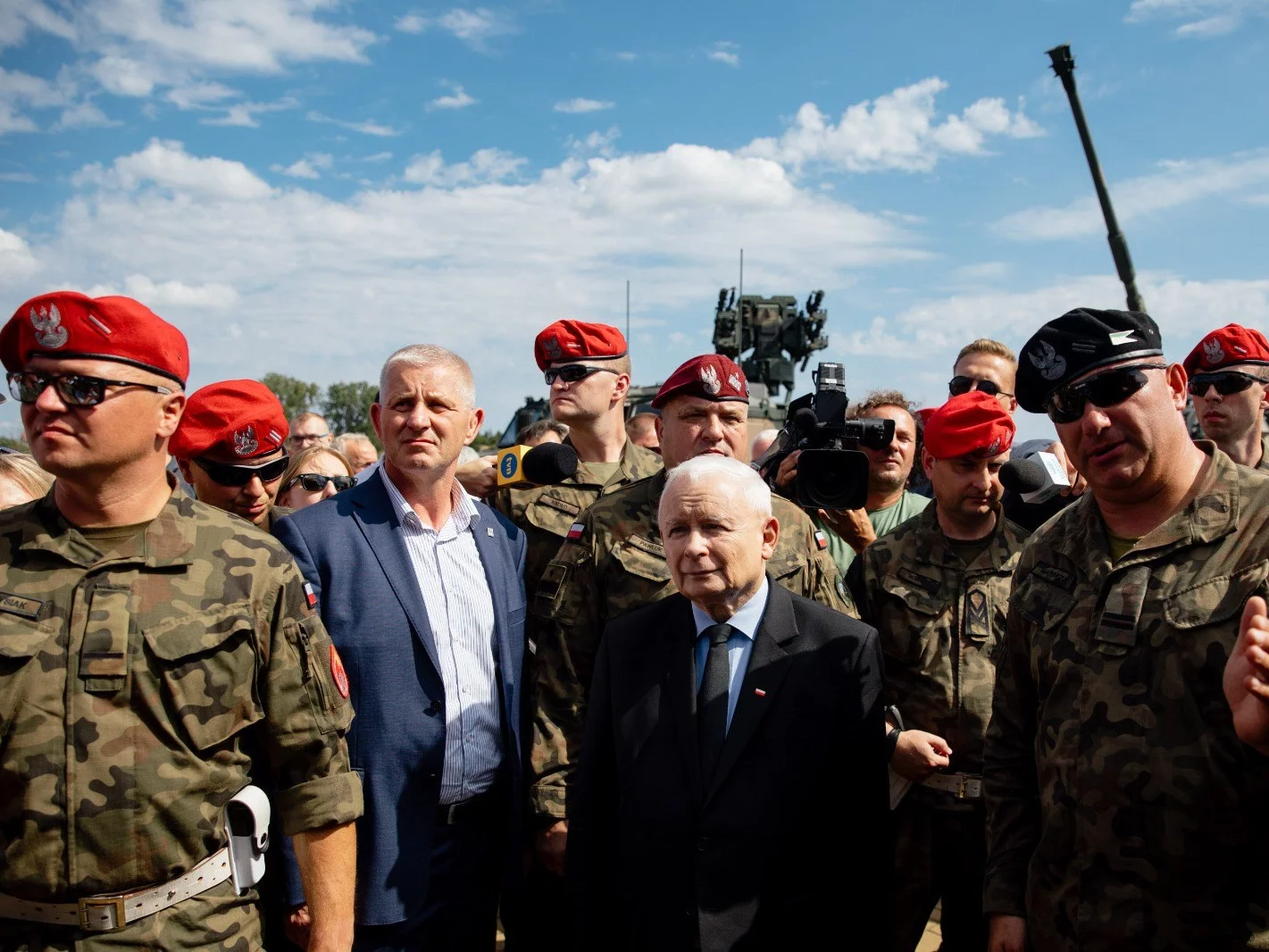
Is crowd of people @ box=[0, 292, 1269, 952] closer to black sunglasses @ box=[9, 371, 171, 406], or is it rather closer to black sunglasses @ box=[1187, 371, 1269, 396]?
black sunglasses @ box=[9, 371, 171, 406]

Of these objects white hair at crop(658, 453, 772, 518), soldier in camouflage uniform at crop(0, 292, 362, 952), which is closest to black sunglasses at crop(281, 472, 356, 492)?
soldier in camouflage uniform at crop(0, 292, 362, 952)

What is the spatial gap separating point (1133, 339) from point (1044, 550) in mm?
579

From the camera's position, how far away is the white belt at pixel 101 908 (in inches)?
80.2

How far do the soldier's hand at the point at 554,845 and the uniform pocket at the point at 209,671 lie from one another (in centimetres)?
114

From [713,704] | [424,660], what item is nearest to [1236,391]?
[713,704]

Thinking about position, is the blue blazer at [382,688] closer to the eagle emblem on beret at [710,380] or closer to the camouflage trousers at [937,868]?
the eagle emblem on beret at [710,380]

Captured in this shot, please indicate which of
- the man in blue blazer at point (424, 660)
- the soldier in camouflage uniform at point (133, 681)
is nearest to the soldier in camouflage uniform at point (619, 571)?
the man in blue blazer at point (424, 660)

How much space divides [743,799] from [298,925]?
1286 millimetres

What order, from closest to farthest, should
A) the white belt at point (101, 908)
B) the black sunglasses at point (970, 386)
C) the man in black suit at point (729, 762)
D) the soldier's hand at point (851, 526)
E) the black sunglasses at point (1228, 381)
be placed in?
the white belt at point (101, 908), the man in black suit at point (729, 762), the soldier's hand at point (851, 526), the black sunglasses at point (1228, 381), the black sunglasses at point (970, 386)

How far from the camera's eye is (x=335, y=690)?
2.45 metres

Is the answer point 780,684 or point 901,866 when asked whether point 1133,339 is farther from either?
point 901,866

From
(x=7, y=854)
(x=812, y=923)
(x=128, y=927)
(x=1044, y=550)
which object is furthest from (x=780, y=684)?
(x=7, y=854)

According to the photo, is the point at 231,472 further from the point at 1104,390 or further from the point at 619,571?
the point at 1104,390

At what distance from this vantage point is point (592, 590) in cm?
334
